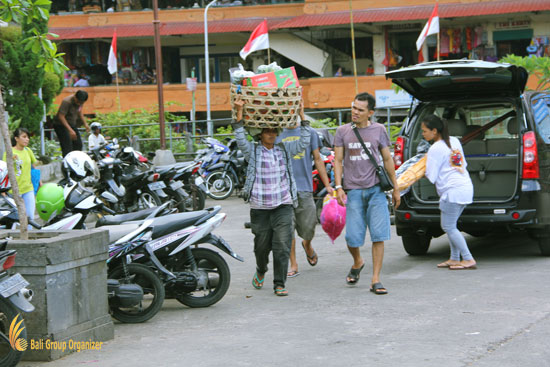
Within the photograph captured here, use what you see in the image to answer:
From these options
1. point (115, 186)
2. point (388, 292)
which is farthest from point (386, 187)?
point (115, 186)

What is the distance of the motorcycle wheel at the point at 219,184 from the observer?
59.8 feet

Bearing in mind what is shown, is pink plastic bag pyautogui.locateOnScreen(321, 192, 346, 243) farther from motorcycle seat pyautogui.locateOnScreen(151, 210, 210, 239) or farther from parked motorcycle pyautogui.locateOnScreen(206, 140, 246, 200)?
parked motorcycle pyautogui.locateOnScreen(206, 140, 246, 200)

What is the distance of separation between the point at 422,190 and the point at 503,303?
313 cm

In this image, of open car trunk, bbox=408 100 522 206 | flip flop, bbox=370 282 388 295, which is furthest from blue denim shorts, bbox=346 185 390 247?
open car trunk, bbox=408 100 522 206

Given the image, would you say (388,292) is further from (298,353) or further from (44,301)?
(44,301)

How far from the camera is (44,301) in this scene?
6242mm

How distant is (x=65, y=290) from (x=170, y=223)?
5.02ft

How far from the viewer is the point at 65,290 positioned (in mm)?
6445

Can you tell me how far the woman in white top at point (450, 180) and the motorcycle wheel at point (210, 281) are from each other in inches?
106

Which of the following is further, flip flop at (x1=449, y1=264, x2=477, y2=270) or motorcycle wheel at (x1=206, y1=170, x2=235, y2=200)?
motorcycle wheel at (x1=206, y1=170, x2=235, y2=200)

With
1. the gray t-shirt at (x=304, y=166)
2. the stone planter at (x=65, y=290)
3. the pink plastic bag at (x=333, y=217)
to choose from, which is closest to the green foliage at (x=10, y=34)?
the gray t-shirt at (x=304, y=166)

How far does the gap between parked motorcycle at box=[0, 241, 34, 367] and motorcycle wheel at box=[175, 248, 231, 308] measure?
7.40 ft

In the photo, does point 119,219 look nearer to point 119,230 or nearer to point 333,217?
point 119,230

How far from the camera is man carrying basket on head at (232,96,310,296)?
8.33 meters
